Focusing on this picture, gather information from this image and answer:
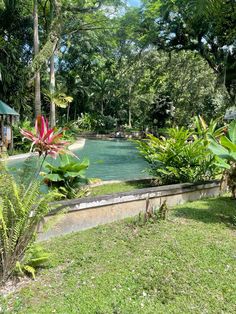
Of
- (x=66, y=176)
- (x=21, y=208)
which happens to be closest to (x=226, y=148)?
(x=66, y=176)

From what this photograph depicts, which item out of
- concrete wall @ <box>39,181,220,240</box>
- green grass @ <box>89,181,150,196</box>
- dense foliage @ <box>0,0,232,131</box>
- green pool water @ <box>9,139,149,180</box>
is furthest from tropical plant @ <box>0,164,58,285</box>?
dense foliage @ <box>0,0,232,131</box>

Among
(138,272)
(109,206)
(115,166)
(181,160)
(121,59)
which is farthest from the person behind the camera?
(121,59)

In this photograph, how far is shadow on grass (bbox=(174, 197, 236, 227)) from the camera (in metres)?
4.96

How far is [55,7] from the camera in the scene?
16.7 m

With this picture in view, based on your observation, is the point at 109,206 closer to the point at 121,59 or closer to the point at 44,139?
the point at 44,139

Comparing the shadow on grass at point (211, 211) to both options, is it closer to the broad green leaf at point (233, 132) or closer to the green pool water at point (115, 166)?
the broad green leaf at point (233, 132)

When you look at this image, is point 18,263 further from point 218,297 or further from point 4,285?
point 218,297

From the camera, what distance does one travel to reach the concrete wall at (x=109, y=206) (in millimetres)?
4434

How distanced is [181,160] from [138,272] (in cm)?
351

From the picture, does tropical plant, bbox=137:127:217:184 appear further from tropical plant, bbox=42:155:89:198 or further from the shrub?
the shrub

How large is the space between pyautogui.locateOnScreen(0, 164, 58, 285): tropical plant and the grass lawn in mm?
326

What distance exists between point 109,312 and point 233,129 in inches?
144

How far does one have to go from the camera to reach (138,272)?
3328mm

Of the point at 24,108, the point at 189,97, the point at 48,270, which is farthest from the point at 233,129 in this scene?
the point at 189,97
